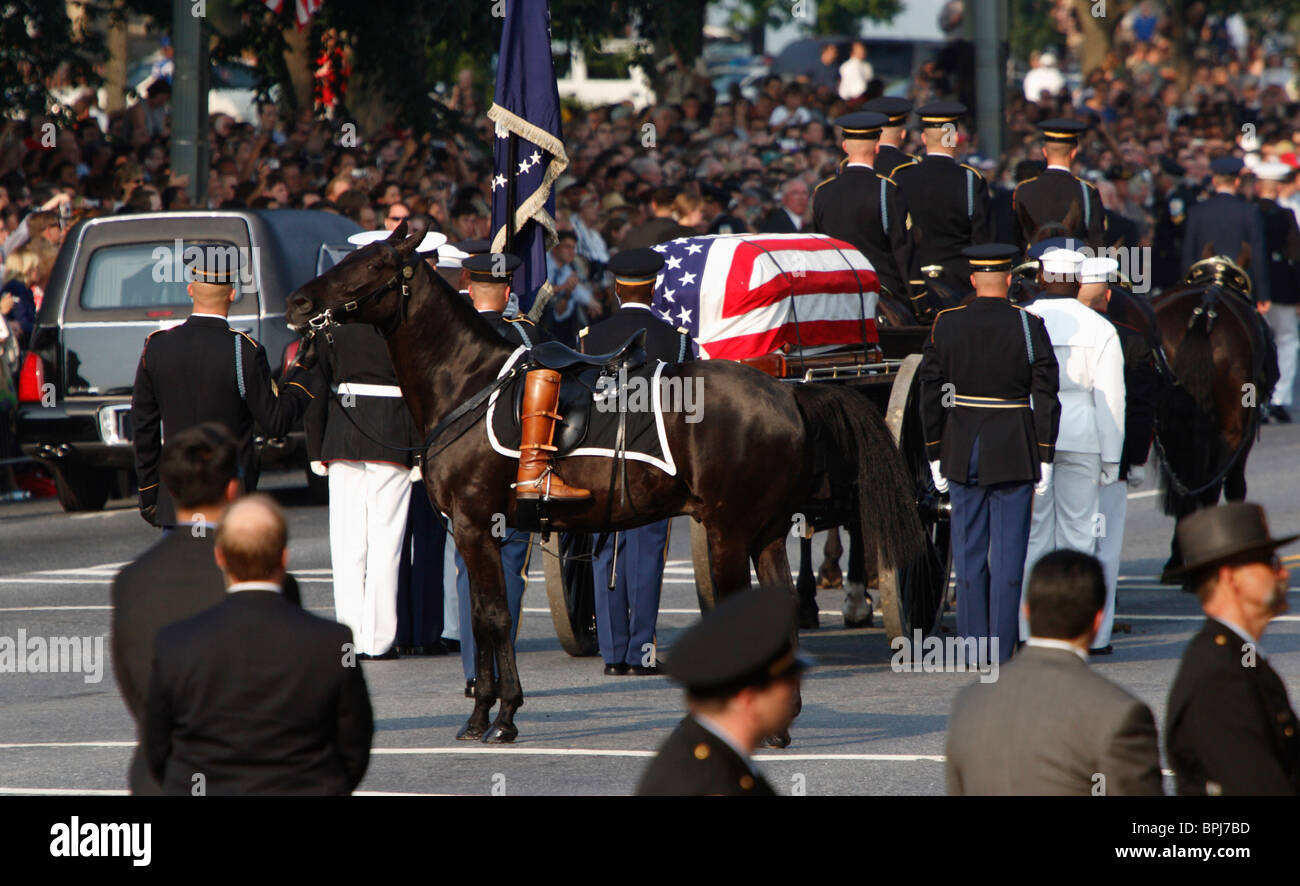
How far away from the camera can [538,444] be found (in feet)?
30.5

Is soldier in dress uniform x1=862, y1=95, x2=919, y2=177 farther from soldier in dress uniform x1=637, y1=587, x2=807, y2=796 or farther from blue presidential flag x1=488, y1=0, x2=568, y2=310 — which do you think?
soldier in dress uniform x1=637, y1=587, x2=807, y2=796

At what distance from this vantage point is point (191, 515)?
19.1 feet

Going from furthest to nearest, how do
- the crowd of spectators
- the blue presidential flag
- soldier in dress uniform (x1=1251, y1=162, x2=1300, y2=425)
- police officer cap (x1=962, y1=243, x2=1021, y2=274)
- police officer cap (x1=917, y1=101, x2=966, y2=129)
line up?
soldier in dress uniform (x1=1251, y1=162, x2=1300, y2=425) < the crowd of spectators < police officer cap (x1=917, y1=101, x2=966, y2=129) < the blue presidential flag < police officer cap (x1=962, y1=243, x2=1021, y2=274)

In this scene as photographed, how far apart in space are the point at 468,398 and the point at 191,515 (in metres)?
3.69

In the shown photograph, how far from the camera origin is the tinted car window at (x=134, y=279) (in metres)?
16.0

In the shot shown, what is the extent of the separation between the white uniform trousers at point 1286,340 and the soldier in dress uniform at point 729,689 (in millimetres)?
19205

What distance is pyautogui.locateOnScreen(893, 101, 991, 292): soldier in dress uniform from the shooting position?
13.2 m

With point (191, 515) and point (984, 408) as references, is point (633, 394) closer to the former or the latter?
point (984, 408)

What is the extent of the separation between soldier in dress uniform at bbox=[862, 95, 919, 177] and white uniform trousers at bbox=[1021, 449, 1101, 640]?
3257 millimetres

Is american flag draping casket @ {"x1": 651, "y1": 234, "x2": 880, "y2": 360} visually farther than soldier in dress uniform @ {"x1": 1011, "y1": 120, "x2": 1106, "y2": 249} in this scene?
No

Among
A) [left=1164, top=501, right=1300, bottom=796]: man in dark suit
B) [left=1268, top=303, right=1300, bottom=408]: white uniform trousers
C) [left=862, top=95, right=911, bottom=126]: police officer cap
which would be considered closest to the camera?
[left=1164, top=501, right=1300, bottom=796]: man in dark suit

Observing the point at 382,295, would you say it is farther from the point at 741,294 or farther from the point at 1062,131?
the point at 1062,131

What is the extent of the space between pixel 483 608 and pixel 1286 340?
15681mm

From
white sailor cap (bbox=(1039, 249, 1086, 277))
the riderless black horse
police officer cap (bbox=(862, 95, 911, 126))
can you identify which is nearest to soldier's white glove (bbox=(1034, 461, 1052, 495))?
white sailor cap (bbox=(1039, 249, 1086, 277))
